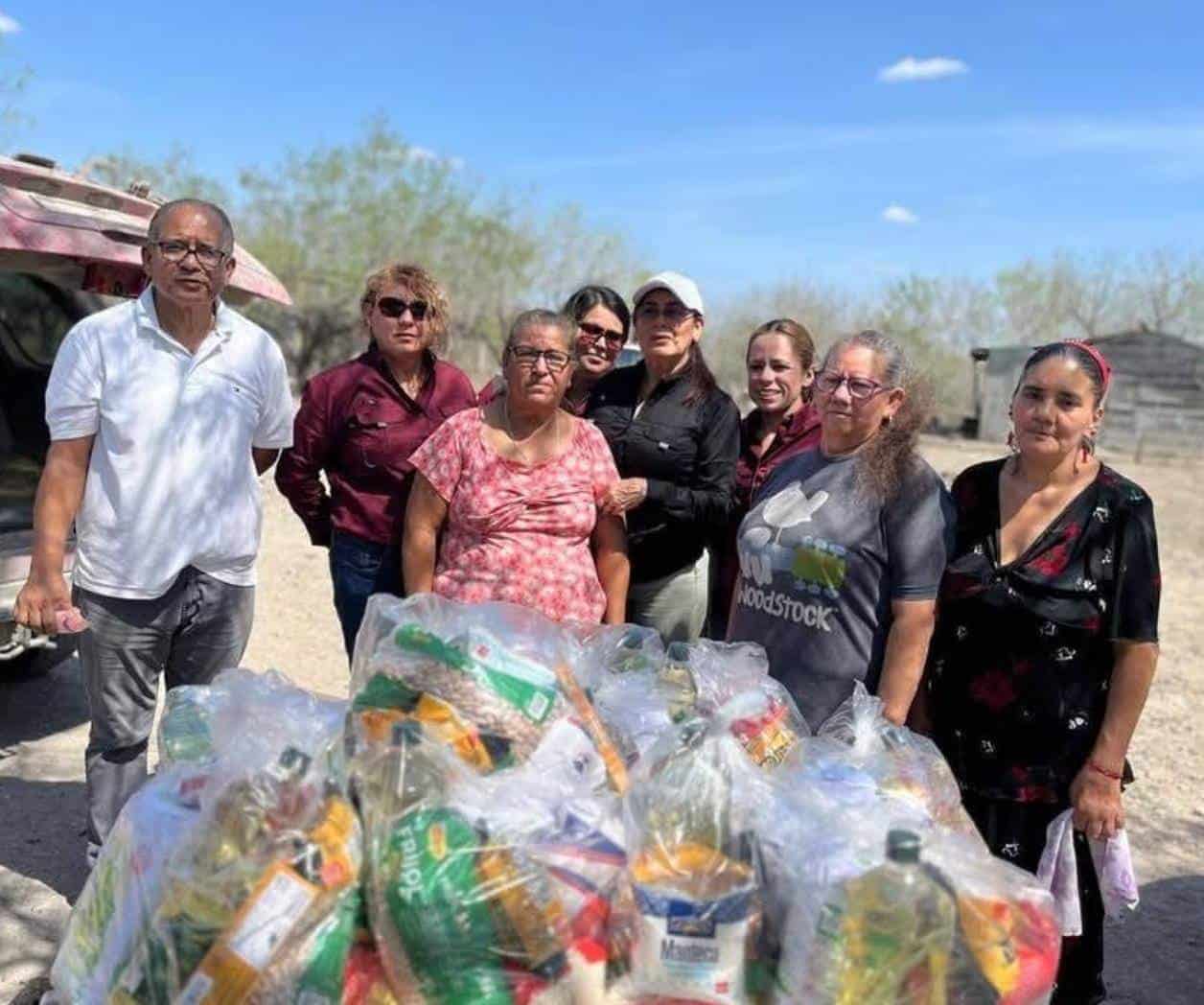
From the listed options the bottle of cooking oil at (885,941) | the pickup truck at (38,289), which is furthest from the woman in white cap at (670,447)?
Answer: the bottle of cooking oil at (885,941)

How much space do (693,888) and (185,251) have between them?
2.06 meters

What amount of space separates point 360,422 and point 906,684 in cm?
180

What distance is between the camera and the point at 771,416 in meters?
3.73

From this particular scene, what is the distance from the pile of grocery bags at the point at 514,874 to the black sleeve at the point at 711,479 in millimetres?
1399

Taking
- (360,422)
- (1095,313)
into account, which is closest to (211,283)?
(360,422)

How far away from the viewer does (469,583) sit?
3.05 meters

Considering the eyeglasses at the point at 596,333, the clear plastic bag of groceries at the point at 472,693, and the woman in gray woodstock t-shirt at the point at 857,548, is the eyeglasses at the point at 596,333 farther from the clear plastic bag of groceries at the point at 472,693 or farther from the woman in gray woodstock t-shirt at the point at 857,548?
the clear plastic bag of groceries at the point at 472,693

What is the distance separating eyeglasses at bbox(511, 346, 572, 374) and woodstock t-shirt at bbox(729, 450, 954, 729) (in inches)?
27.5

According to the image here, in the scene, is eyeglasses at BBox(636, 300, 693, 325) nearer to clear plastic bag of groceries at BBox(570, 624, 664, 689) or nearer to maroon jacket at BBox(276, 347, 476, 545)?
maroon jacket at BBox(276, 347, 476, 545)

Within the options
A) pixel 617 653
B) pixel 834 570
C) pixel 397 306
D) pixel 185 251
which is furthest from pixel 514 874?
pixel 397 306

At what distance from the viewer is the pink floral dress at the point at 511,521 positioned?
3033 mm

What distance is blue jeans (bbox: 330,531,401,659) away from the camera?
345 centimetres

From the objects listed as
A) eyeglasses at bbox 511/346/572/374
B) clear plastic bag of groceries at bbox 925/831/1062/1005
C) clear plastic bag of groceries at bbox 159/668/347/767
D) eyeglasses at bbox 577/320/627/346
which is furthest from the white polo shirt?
clear plastic bag of groceries at bbox 925/831/1062/1005

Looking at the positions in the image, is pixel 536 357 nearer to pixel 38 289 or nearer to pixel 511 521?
pixel 511 521
